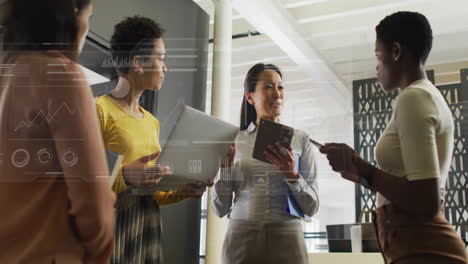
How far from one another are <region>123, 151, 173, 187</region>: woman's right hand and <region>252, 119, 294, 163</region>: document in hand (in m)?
0.19

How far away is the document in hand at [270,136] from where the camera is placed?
89cm

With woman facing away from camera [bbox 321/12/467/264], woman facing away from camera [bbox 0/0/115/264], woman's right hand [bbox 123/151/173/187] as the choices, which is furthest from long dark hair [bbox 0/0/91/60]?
woman facing away from camera [bbox 321/12/467/264]

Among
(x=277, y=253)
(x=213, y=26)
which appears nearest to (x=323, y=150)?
(x=277, y=253)

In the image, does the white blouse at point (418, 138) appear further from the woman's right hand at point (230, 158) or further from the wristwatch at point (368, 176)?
the woman's right hand at point (230, 158)

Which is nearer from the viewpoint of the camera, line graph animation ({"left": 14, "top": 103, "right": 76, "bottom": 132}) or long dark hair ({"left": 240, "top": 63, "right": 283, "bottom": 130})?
line graph animation ({"left": 14, "top": 103, "right": 76, "bottom": 132})

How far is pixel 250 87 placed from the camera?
93 centimetres

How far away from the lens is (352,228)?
36.0 inches

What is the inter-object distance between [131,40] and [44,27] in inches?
7.1

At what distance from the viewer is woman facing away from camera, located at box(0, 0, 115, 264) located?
2.17ft

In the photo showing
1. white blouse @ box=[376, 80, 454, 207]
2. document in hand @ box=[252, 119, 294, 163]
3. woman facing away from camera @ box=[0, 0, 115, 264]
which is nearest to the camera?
woman facing away from camera @ box=[0, 0, 115, 264]

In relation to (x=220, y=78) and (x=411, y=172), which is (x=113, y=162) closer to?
(x=220, y=78)

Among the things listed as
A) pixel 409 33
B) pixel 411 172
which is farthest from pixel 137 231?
pixel 409 33

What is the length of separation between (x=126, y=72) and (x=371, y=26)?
1.75 ft

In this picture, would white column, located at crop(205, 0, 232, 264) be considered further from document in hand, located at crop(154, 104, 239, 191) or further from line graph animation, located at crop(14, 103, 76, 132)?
line graph animation, located at crop(14, 103, 76, 132)
